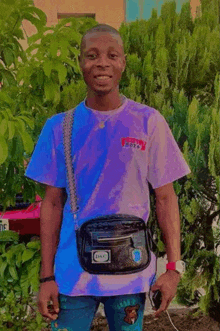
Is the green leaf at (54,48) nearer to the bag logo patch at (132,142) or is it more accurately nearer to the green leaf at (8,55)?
the green leaf at (8,55)

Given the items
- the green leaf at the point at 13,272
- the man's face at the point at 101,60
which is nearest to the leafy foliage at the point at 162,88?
the green leaf at the point at 13,272

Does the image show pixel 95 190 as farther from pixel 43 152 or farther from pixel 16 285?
pixel 16 285

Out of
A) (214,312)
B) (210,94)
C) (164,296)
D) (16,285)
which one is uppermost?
(210,94)

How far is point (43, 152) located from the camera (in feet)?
7.69

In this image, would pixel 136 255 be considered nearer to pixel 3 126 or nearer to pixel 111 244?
pixel 111 244

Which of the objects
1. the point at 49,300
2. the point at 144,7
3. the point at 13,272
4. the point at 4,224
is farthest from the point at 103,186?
the point at 4,224

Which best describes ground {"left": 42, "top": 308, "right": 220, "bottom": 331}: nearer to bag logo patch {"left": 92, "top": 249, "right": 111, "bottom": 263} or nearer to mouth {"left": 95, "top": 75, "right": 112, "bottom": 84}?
bag logo patch {"left": 92, "top": 249, "right": 111, "bottom": 263}

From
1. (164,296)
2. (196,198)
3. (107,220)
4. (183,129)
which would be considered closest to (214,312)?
(196,198)

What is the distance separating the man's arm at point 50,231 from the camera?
2.33m

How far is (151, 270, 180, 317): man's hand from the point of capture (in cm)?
233

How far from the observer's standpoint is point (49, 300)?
7.65ft

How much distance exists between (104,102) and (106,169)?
0.90 ft

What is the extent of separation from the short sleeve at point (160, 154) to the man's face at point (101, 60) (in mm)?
260

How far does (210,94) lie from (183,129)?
43cm
